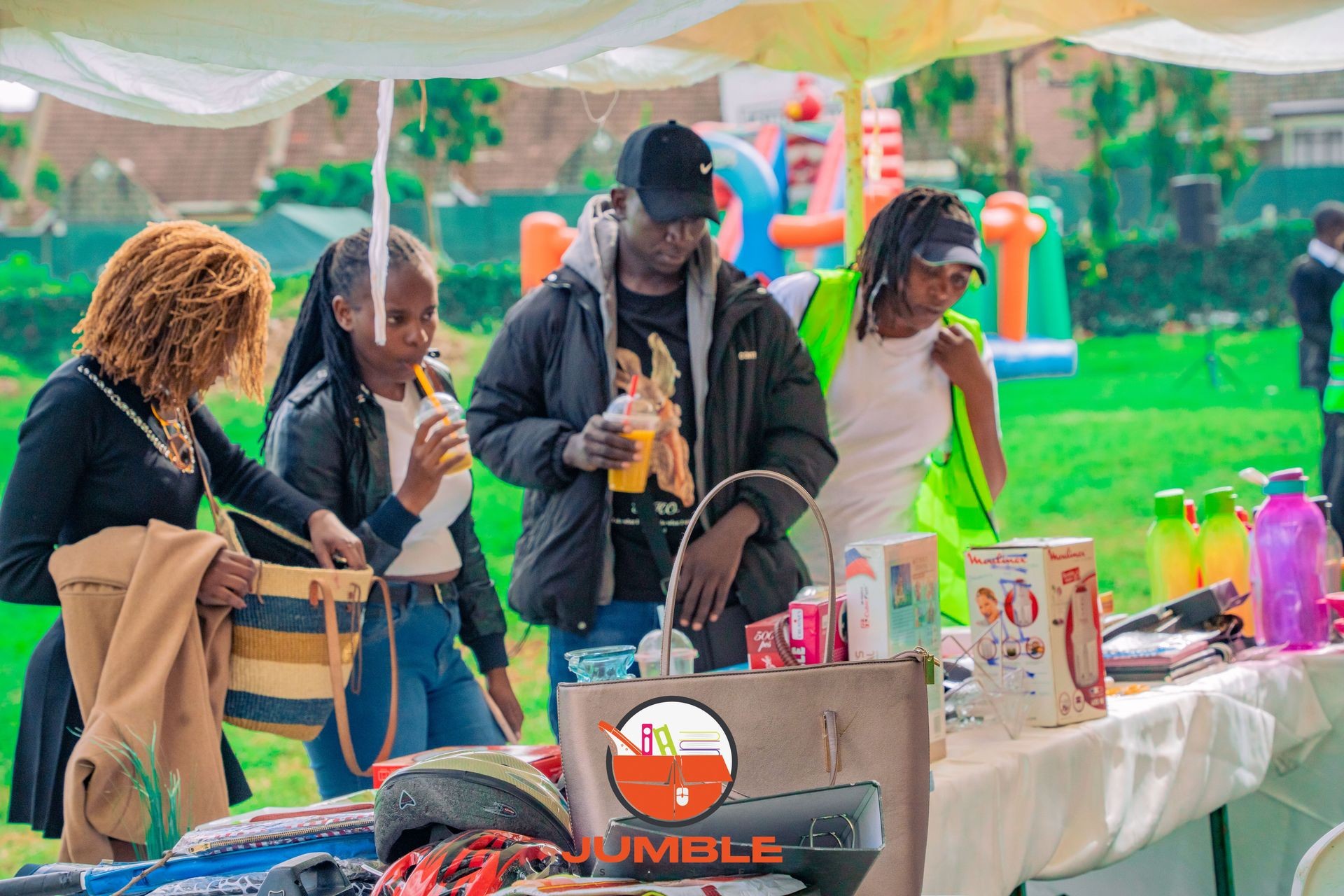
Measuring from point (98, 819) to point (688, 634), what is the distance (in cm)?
119

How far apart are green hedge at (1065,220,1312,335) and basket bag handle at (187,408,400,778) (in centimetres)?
1864

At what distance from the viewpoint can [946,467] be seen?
3.29 metres

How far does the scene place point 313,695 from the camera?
2457 mm

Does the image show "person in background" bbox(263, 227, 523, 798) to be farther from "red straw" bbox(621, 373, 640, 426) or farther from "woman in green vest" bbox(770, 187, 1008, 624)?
"woman in green vest" bbox(770, 187, 1008, 624)

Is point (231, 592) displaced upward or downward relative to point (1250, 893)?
upward

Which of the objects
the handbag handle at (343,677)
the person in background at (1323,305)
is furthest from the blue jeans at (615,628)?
the person in background at (1323,305)

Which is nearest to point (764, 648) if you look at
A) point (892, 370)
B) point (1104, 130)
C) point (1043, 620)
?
point (1043, 620)

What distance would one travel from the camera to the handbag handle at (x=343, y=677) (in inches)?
95.8

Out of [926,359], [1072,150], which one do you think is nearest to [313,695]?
[926,359]

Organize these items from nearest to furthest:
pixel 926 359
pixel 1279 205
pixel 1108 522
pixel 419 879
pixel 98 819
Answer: pixel 419 879, pixel 98 819, pixel 926 359, pixel 1108 522, pixel 1279 205

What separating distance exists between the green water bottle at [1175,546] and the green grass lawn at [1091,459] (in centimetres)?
295

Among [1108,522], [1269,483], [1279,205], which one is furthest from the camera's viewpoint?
[1279,205]

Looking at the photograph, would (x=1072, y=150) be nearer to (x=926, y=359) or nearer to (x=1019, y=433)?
(x=1019, y=433)

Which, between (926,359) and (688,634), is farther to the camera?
(926,359)
